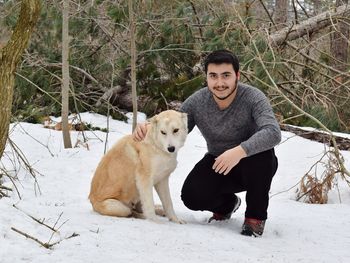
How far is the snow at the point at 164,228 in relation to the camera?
9.10 ft

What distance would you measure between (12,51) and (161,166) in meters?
1.49

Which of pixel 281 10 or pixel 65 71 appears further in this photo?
pixel 281 10

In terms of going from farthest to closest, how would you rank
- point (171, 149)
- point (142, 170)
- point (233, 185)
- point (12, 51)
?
point (233, 185)
point (142, 170)
point (171, 149)
point (12, 51)

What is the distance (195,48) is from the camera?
27.4ft

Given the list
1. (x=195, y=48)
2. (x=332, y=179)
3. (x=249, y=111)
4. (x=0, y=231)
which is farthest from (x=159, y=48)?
(x=0, y=231)

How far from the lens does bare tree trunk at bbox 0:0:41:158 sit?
282 cm

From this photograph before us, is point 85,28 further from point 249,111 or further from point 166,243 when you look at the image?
Answer: point 166,243

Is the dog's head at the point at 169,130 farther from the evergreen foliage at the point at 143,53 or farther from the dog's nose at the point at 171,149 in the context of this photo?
the evergreen foliage at the point at 143,53

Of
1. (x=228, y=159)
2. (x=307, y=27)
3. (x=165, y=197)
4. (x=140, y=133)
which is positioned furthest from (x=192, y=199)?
(x=307, y=27)

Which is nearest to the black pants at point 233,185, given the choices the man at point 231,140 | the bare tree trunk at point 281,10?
the man at point 231,140

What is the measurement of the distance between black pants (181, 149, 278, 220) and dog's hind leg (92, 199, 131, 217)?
0.60 metres

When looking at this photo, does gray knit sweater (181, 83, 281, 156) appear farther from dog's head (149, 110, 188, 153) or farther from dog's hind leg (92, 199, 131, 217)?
dog's hind leg (92, 199, 131, 217)

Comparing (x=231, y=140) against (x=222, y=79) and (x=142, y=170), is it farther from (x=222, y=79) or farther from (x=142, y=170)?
(x=142, y=170)

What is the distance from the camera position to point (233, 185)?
13.5 feet
